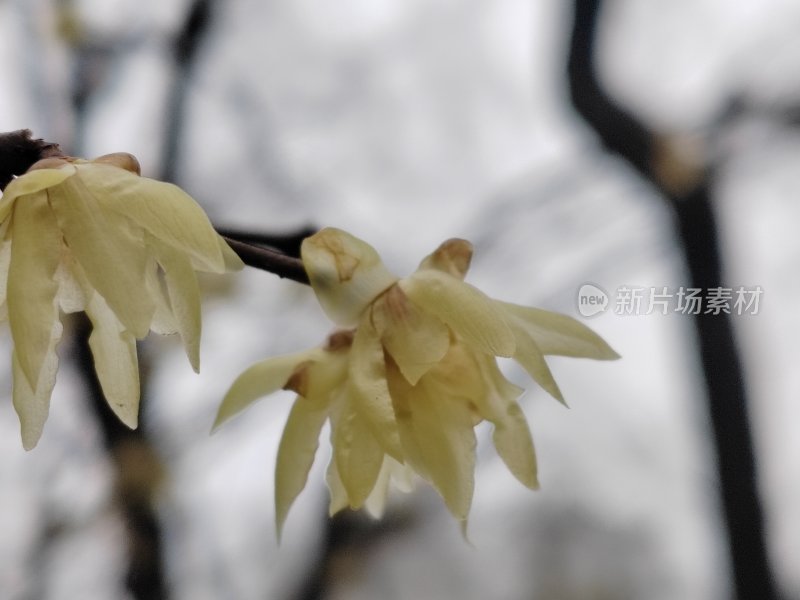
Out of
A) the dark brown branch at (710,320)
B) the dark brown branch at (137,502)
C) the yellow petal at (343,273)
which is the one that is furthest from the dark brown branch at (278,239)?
the dark brown branch at (710,320)

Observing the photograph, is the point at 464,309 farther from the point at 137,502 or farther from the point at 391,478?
the point at 137,502

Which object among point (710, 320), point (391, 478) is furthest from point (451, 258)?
point (710, 320)

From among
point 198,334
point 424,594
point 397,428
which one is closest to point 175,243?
point 198,334

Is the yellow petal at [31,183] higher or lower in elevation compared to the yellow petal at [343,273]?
higher

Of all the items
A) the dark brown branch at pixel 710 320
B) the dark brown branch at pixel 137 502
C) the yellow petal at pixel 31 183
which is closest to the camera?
the yellow petal at pixel 31 183

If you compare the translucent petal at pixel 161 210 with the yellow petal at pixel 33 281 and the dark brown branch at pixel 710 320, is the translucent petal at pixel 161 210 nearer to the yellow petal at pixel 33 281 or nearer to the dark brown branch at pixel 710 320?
the yellow petal at pixel 33 281

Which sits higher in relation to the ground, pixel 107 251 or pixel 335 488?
pixel 107 251

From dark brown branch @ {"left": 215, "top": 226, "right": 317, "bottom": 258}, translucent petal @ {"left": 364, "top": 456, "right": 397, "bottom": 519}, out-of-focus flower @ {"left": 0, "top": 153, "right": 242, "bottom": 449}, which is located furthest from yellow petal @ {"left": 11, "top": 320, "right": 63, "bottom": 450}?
translucent petal @ {"left": 364, "top": 456, "right": 397, "bottom": 519}
